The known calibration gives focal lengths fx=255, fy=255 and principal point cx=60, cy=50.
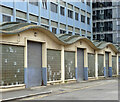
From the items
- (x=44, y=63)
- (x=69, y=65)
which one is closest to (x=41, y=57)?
(x=44, y=63)

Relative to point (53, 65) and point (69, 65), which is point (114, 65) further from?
point (53, 65)

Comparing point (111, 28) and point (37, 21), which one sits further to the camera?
point (111, 28)

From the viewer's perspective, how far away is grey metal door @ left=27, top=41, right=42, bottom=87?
771 inches

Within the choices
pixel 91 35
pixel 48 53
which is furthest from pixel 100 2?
pixel 48 53

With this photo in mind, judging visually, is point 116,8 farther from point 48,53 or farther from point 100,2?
point 48,53

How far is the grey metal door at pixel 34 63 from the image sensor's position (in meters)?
19.6

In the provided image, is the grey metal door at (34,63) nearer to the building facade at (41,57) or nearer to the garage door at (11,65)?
the building facade at (41,57)

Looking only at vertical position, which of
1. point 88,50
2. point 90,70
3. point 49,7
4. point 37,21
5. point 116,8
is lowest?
point 90,70

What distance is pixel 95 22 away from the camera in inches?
2643

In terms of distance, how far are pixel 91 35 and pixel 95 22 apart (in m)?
4.95

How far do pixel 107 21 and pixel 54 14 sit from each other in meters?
23.8

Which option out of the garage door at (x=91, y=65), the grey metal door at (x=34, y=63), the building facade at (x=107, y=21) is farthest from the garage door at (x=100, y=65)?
the building facade at (x=107, y=21)

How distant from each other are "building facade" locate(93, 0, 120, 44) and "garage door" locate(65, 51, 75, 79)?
40.8 metres

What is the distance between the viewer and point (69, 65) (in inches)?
998
